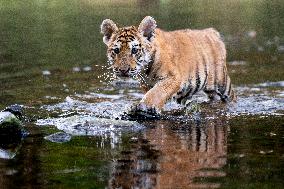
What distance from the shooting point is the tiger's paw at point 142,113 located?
1009 cm

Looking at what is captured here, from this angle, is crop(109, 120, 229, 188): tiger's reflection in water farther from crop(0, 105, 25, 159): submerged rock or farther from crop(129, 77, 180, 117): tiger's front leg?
crop(0, 105, 25, 159): submerged rock

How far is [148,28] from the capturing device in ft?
33.2

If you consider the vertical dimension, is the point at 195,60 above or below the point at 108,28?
Answer: below

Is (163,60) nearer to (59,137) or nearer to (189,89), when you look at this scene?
(189,89)

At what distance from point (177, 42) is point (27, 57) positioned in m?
7.55

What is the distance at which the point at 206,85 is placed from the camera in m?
11.6

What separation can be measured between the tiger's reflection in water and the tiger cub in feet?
2.39

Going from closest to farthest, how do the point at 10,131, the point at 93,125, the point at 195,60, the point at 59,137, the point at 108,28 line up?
the point at 59,137, the point at 10,131, the point at 93,125, the point at 108,28, the point at 195,60

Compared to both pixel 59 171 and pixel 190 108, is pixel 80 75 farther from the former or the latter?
pixel 59 171

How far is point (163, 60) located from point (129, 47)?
649 millimetres

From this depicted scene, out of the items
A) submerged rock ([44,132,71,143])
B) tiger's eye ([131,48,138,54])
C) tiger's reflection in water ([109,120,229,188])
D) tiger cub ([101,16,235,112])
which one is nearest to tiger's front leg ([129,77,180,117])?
tiger cub ([101,16,235,112])

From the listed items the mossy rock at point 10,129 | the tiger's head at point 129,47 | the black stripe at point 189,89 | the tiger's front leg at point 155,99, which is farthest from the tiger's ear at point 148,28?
the mossy rock at point 10,129

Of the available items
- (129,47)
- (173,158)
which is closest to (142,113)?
(129,47)

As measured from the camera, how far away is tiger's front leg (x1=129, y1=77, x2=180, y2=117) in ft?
33.1
